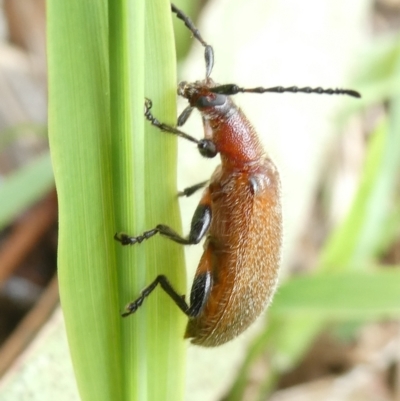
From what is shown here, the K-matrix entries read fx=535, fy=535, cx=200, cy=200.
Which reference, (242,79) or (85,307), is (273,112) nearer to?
(242,79)

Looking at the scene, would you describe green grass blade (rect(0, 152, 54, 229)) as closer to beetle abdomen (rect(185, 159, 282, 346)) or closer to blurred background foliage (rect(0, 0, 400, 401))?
blurred background foliage (rect(0, 0, 400, 401))

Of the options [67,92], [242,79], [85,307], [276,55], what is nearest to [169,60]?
[67,92]

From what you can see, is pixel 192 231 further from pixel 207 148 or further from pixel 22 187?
pixel 22 187

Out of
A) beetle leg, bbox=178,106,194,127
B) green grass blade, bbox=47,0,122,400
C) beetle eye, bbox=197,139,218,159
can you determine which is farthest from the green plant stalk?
beetle eye, bbox=197,139,218,159

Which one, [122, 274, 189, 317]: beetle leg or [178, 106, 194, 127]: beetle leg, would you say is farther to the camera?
[178, 106, 194, 127]: beetle leg

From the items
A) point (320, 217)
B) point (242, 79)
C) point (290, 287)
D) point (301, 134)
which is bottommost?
point (320, 217)

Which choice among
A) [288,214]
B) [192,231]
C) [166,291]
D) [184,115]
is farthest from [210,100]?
[288,214]

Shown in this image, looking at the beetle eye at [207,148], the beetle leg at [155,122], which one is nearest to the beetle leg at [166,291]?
the beetle leg at [155,122]
